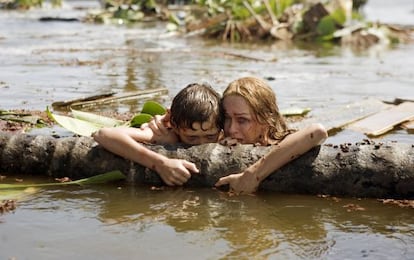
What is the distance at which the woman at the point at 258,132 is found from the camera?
445 cm

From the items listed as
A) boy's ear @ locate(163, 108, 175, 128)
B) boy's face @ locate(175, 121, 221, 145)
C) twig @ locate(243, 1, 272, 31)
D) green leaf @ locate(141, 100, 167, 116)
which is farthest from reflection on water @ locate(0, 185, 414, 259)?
twig @ locate(243, 1, 272, 31)

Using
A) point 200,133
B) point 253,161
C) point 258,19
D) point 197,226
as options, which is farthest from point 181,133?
point 258,19

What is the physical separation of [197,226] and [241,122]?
3.90ft

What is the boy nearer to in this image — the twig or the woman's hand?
the woman's hand

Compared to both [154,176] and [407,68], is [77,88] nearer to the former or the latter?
[154,176]

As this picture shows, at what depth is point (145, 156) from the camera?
4.64 meters

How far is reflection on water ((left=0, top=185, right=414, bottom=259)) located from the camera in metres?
3.40

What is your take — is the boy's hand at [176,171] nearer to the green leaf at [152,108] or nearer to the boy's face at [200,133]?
the boy's face at [200,133]

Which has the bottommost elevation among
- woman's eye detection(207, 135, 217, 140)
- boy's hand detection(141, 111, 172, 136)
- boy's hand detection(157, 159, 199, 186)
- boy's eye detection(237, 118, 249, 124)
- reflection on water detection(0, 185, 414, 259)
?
reflection on water detection(0, 185, 414, 259)

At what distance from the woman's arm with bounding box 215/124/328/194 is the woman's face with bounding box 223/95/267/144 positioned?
350 mm

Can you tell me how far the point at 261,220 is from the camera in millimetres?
3961

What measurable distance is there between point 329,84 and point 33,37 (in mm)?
9979

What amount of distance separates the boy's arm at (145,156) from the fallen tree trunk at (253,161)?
0.22ft

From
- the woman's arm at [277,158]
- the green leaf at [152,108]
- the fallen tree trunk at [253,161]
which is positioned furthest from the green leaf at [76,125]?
the woman's arm at [277,158]
